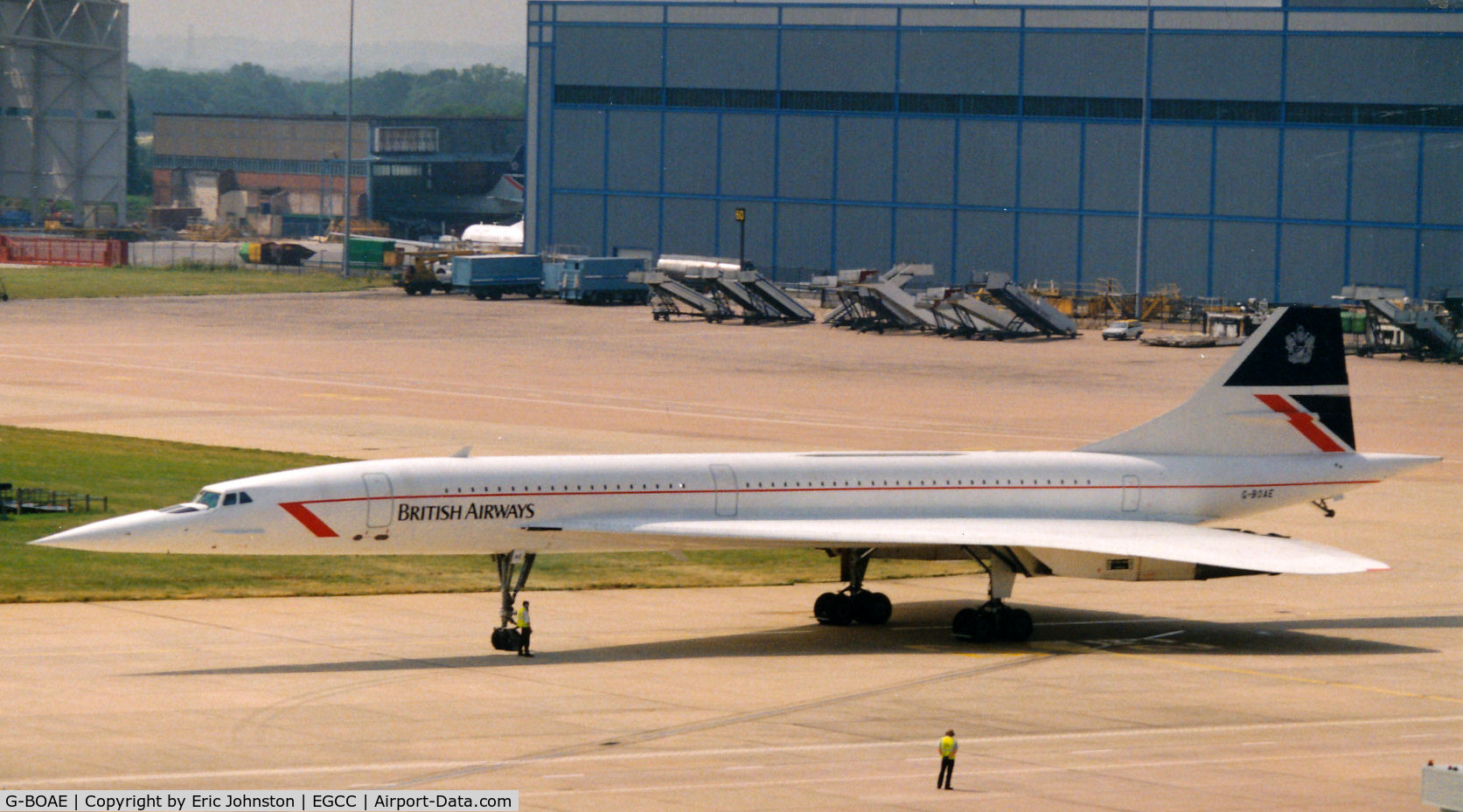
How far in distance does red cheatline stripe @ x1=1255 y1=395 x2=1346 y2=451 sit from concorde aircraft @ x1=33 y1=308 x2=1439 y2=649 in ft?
0.14

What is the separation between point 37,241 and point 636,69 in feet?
197

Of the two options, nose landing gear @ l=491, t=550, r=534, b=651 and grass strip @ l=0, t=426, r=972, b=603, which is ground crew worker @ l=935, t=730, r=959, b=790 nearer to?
nose landing gear @ l=491, t=550, r=534, b=651

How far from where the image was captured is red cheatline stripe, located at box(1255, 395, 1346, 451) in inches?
1635

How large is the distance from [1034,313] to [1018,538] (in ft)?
241

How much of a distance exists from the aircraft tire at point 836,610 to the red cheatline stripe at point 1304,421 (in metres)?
10.5

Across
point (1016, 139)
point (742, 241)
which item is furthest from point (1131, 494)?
point (742, 241)

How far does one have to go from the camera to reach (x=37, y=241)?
16000 cm

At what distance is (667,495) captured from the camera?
3678 centimetres

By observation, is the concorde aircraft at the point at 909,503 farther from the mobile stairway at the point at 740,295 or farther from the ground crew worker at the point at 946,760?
the mobile stairway at the point at 740,295

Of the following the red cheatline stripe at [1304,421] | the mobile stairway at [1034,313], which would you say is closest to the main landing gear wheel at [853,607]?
the red cheatline stripe at [1304,421]

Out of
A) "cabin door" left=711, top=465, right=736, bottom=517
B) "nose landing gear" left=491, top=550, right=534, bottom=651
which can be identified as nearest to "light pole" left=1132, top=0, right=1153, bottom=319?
"cabin door" left=711, top=465, right=736, bottom=517

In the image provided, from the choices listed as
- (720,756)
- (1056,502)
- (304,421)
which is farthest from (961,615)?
(304,421)

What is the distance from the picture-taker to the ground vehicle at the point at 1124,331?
350 ft

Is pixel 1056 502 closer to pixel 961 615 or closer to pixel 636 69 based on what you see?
pixel 961 615
